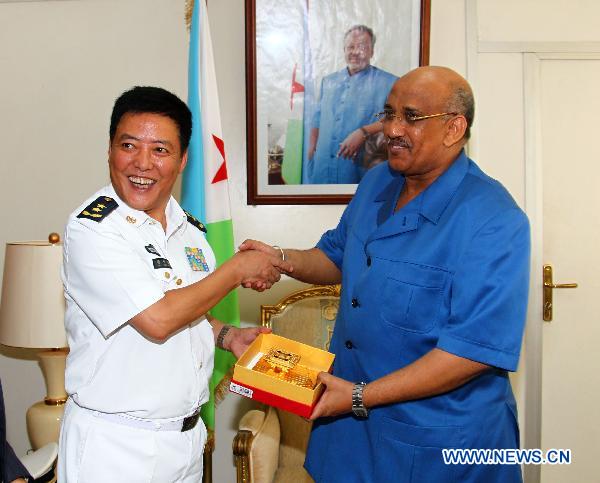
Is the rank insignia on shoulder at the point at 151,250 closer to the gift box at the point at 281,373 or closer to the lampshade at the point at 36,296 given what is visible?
the gift box at the point at 281,373

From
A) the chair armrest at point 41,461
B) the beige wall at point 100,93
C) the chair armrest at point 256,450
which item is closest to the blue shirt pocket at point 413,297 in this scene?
the chair armrest at point 256,450

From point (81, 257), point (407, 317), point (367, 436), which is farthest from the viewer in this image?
point (367, 436)

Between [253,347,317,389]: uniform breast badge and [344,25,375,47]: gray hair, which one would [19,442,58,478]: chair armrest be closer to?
[253,347,317,389]: uniform breast badge

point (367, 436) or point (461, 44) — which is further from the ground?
point (461, 44)

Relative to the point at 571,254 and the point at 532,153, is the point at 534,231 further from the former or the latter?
the point at 532,153

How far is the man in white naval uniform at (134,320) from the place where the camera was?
4.58 ft

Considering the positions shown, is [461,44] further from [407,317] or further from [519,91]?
[407,317]

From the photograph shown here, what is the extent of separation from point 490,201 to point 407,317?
363 mm

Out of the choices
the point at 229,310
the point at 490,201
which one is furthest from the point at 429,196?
the point at 229,310

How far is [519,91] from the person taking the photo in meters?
2.91

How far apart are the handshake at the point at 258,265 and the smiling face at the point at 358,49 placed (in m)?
1.20

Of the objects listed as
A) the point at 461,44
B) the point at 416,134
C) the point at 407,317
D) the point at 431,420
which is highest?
the point at 461,44

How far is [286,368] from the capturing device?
1.67 metres

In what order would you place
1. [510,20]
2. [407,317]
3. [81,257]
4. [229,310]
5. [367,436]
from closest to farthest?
[81,257] → [407,317] → [367,436] → [229,310] → [510,20]
